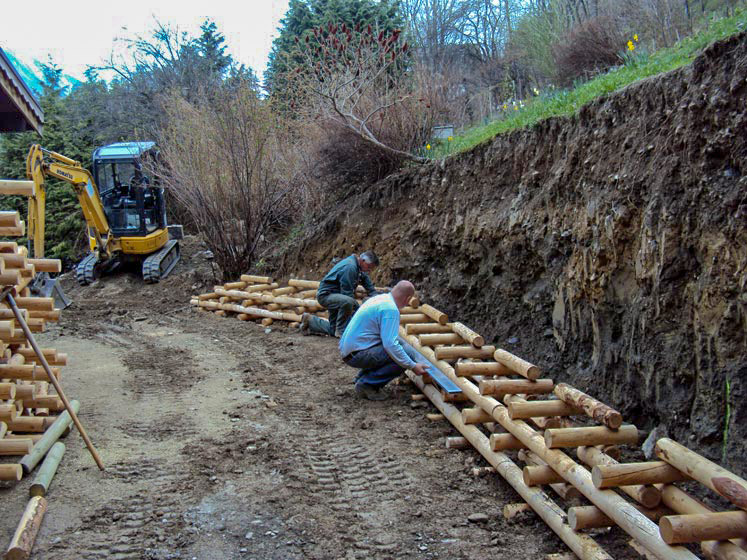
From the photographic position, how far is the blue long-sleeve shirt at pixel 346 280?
9.25m

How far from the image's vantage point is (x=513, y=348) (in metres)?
7.28

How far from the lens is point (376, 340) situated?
666 cm

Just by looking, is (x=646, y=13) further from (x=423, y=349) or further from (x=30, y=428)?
(x=30, y=428)

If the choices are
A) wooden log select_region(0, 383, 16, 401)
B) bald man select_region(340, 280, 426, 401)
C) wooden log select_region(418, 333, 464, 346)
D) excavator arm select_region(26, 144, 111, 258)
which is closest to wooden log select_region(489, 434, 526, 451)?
Answer: bald man select_region(340, 280, 426, 401)

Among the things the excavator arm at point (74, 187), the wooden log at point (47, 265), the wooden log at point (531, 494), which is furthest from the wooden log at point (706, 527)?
the excavator arm at point (74, 187)

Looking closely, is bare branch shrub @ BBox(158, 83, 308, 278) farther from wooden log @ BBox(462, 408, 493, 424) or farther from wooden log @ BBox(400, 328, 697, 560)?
wooden log @ BBox(462, 408, 493, 424)

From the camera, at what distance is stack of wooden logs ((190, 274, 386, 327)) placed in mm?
10719

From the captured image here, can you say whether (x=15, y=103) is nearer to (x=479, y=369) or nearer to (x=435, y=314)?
(x=435, y=314)

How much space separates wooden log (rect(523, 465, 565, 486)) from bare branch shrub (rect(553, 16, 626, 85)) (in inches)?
290

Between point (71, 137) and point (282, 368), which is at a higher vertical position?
point (71, 137)

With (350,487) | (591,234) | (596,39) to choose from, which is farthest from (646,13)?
(350,487)

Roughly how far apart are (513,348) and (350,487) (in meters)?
3.16

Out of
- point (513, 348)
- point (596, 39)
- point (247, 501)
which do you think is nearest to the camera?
point (247, 501)

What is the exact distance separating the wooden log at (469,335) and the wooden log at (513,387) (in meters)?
1.10
